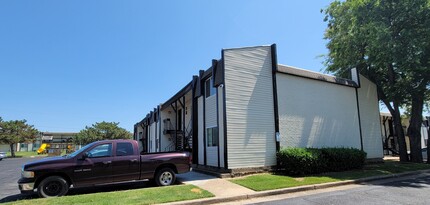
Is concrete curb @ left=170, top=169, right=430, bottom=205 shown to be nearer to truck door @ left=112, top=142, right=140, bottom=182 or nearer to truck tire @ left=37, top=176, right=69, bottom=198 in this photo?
truck door @ left=112, top=142, right=140, bottom=182

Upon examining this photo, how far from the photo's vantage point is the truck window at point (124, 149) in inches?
397

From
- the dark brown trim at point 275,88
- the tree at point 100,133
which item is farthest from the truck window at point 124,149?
the tree at point 100,133

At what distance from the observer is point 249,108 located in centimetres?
1374

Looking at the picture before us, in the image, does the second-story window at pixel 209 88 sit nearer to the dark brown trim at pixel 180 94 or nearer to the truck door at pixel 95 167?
the dark brown trim at pixel 180 94

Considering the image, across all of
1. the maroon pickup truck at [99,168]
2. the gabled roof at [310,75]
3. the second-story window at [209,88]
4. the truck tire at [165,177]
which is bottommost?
the truck tire at [165,177]

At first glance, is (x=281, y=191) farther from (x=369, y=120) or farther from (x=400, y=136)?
(x=400, y=136)

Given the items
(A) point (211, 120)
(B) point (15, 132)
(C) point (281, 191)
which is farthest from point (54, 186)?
(B) point (15, 132)

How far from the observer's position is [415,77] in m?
17.0

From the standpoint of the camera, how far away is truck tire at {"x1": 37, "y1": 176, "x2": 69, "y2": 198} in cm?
874

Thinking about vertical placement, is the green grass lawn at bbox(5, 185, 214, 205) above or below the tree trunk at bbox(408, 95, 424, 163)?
below

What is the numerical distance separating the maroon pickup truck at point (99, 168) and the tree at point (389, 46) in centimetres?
1289

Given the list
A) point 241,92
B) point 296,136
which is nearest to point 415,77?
point 296,136

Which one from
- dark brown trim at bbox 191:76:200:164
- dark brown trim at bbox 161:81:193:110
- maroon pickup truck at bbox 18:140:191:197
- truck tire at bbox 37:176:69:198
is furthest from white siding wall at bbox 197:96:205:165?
truck tire at bbox 37:176:69:198

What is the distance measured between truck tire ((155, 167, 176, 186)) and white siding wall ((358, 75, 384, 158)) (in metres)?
13.2
